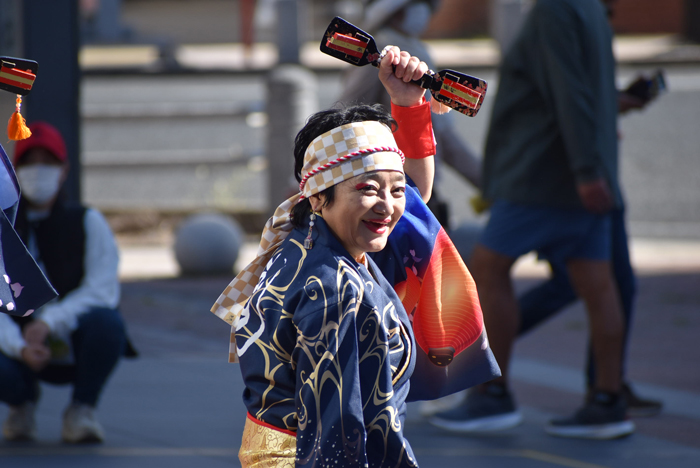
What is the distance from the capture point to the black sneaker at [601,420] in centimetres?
379

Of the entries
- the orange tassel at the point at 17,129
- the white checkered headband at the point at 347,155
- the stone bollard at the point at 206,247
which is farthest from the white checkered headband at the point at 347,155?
the stone bollard at the point at 206,247

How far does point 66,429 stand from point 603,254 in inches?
85.3

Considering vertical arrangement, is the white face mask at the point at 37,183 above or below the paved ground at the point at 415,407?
above

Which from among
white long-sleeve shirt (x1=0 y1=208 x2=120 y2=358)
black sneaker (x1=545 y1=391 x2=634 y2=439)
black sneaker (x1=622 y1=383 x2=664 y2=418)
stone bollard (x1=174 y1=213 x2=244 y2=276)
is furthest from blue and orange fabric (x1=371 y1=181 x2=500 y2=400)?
stone bollard (x1=174 y1=213 x2=244 y2=276)

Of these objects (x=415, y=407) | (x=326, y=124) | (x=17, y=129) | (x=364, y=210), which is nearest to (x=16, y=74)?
(x=17, y=129)

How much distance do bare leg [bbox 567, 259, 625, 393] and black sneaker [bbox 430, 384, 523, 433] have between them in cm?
37

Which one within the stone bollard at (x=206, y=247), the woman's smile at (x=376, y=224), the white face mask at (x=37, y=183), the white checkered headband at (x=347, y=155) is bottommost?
the stone bollard at (x=206, y=247)

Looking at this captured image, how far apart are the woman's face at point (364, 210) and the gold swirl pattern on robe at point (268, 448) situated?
16.0 inches

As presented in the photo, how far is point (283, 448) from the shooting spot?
1967mm

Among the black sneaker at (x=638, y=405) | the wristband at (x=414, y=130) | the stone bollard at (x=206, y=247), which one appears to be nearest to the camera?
the wristband at (x=414, y=130)

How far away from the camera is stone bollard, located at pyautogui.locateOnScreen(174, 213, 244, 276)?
28.3ft

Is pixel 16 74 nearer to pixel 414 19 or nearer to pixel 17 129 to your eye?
pixel 17 129

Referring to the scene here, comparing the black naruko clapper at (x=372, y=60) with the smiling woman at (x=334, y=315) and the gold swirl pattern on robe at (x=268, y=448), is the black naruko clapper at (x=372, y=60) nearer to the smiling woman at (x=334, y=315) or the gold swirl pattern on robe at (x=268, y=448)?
the smiling woman at (x=334, y=315)

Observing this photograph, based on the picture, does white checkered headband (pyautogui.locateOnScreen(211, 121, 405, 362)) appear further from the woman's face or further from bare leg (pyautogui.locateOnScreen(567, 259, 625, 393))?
bare leg (pyautogui.locateOnScreen(567, 259, 625, 393))
